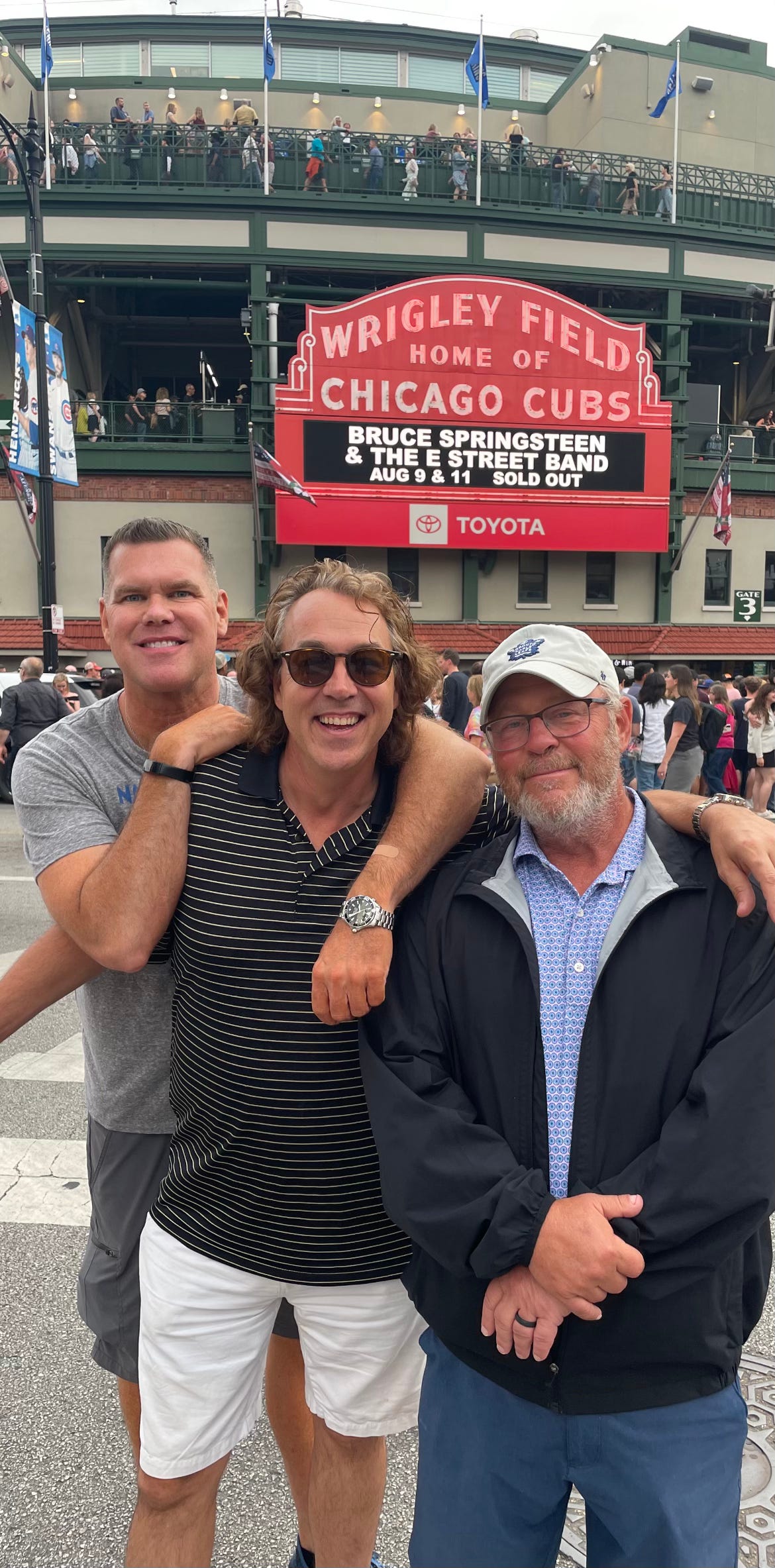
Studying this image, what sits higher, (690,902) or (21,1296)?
(690,902)

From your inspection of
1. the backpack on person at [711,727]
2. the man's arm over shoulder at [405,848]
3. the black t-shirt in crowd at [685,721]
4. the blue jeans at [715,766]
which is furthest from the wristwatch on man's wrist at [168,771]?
the blue jeans at [715,766]

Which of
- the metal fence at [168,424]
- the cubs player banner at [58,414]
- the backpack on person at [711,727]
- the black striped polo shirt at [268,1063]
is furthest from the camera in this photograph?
the metal fence at [168,424]

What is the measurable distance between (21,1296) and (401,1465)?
139 centimetres

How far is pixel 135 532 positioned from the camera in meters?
2.21

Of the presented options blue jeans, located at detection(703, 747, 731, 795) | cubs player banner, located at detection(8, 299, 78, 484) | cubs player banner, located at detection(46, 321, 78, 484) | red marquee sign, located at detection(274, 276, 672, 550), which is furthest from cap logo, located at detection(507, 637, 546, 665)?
red marquee sign, located at detection(274, 276, 672, 550)

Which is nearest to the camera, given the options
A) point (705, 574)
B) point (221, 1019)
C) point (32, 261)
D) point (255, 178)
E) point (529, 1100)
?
point (529, 1100)

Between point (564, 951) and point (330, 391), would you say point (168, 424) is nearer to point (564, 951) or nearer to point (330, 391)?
point (330, 391)

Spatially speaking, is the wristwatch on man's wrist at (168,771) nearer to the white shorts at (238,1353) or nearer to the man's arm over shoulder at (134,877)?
the man's arm over shoulder at (134,877)

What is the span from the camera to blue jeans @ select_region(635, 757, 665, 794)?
39.4 ft

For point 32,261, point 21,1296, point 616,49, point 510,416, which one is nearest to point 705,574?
point 510,416

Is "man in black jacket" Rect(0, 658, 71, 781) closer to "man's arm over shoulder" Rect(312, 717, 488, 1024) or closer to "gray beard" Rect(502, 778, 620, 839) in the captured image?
"man's arm over shoulder" Rect(312, 717, 488, 1024)

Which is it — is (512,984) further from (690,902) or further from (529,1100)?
(690,902)

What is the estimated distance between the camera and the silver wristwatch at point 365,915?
1.75m

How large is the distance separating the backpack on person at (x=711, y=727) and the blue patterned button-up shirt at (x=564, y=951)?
11046 millimetres
